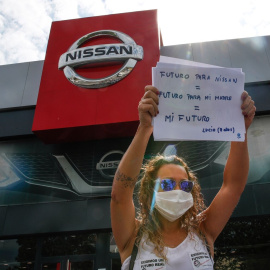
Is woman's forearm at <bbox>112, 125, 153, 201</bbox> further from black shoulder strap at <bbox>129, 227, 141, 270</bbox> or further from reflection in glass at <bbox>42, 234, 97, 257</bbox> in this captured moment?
reflection in glass at <bbox>42, 234, 97, 257</bbox>

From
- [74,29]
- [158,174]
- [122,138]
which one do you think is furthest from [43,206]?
[158,174]

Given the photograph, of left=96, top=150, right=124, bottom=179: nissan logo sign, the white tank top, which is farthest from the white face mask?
left=96, top=150, right=124, bottom=179: nissan logo sign

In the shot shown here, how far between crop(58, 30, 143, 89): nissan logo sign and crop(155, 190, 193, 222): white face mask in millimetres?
5676

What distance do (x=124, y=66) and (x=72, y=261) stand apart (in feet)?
17.0

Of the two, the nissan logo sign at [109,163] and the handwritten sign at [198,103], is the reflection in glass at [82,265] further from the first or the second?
the handwritten sign at [198,103]

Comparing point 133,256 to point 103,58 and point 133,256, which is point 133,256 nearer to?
point 133,256

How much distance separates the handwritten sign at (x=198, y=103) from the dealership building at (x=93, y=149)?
191 inches

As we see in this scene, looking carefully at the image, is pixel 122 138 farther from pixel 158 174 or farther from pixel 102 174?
pixel 158 174

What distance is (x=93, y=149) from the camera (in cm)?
758

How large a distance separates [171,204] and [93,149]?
6101 mm

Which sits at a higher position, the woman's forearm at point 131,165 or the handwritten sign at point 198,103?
the handwritten sign at point 198,103

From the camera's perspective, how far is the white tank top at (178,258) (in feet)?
4.55

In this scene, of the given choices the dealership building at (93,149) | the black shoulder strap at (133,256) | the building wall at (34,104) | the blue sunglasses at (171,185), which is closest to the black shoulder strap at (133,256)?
the black shoulder strap at (133,256)

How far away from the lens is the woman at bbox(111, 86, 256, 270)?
1444mm
